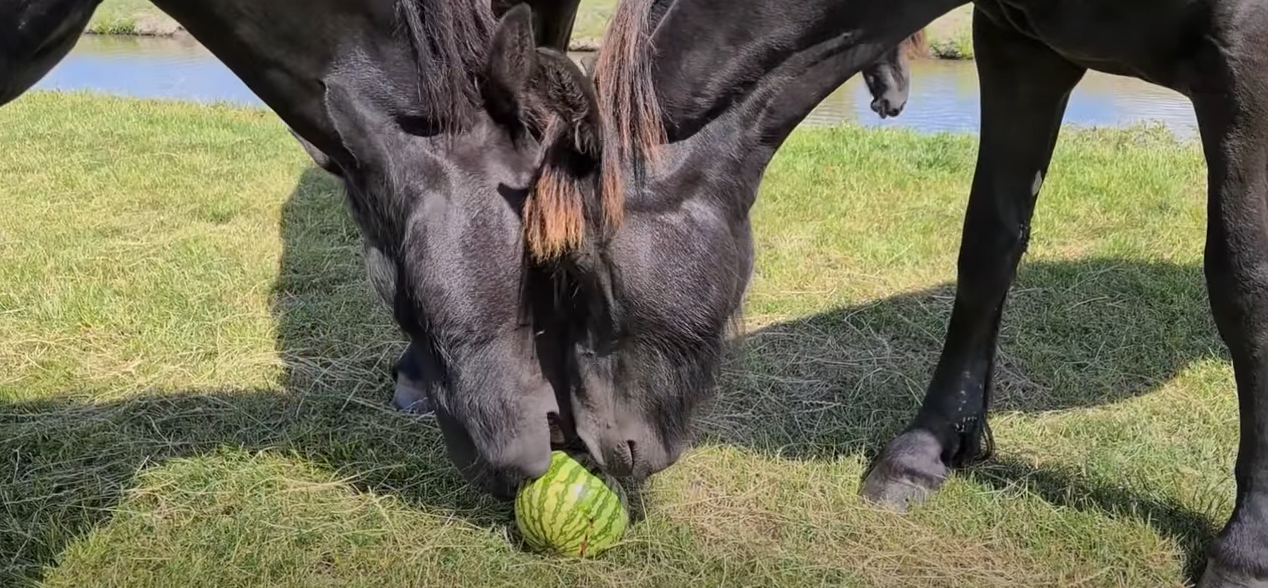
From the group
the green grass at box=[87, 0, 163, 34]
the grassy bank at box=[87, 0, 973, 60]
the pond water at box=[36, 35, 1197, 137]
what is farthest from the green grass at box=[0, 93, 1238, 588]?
the green grass at box=[87, 0, 163, 34]

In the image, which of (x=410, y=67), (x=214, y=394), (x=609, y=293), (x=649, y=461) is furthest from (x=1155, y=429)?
(x=214, y=394)

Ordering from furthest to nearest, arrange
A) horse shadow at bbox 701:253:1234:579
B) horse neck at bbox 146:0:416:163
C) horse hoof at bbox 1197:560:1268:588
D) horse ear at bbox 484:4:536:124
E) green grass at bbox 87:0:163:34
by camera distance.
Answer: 1. green grass at bbox 87:0:163:34
2. horse shadow at bbox 701:253:1234:579
3. horse hoof at bbox 1197:560:1268:588
4. horse neck at bbox 146:0:416:163
5. horse ear at bbox 484:4:536:124

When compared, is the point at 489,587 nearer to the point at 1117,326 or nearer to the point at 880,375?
the point at 880,375

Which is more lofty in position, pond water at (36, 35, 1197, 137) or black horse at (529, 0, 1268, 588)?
black horse at (529, 0, 1268, 588)

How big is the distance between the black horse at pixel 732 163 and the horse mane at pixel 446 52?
0.65 ft

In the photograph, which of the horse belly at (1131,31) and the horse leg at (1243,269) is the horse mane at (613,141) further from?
the horse leg at (1243,269)

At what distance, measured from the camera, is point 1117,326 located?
356cm

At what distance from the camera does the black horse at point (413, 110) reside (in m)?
1.72

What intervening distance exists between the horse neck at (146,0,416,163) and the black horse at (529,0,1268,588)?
38cm

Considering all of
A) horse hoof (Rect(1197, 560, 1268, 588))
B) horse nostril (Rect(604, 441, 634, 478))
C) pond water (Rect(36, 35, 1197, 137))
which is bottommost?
pond water (Rect(36, 35, 1197, 137))

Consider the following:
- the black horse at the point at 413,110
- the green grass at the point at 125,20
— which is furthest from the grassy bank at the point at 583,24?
the black horse at the point at 413,110

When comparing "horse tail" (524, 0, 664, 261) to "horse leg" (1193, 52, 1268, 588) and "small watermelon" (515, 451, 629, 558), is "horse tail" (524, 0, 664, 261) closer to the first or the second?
"small watermelon" (515, 451, 629, 558)

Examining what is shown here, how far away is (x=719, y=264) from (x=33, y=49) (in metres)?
1.22

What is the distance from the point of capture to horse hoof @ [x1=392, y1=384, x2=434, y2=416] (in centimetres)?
294
